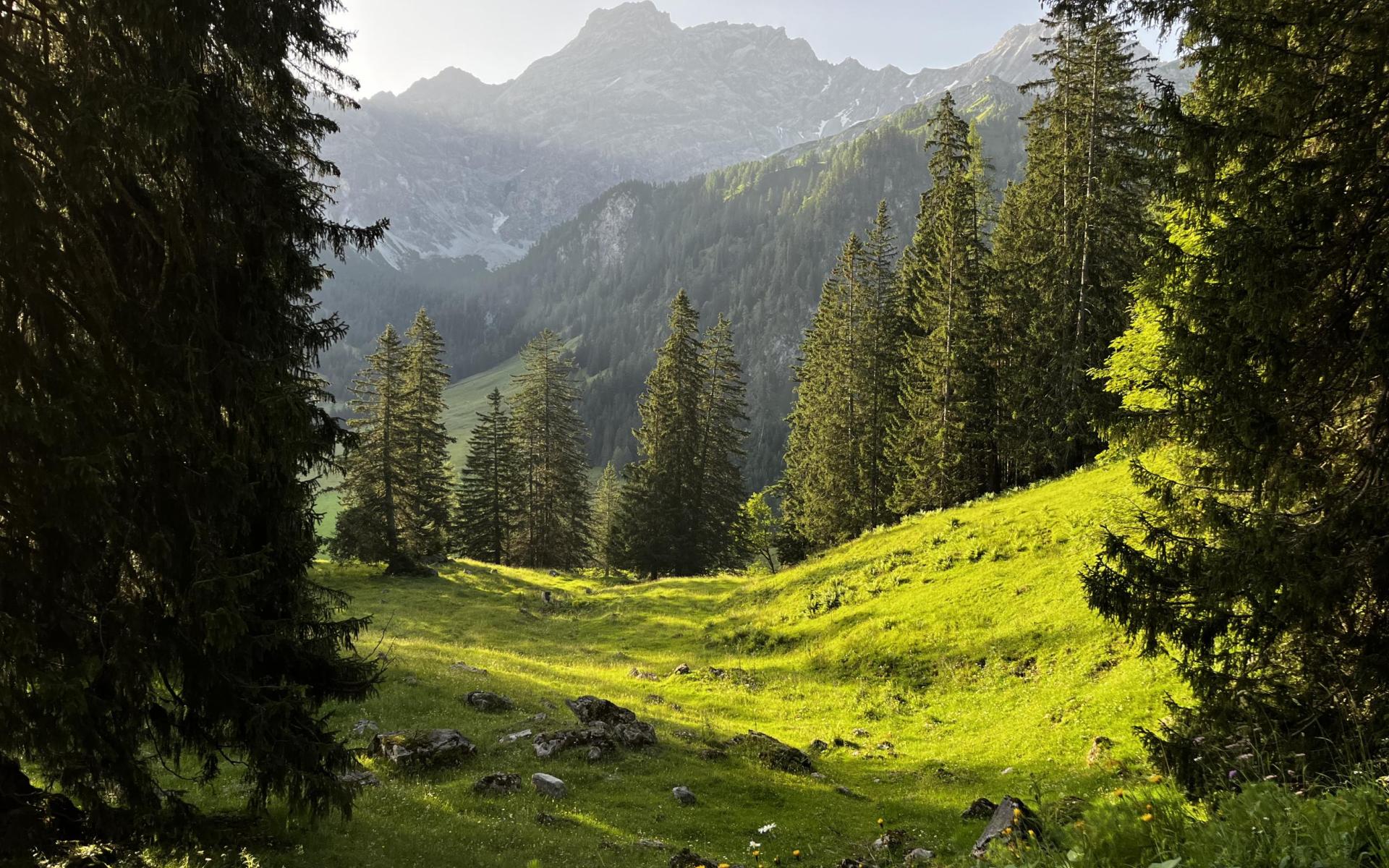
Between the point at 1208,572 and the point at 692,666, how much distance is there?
21730 millimetres

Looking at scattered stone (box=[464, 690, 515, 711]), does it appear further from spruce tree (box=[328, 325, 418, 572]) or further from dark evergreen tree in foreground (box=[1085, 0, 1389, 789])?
spruce tree (box=[328, 325, 418, 572])

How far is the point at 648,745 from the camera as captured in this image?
15.1 m

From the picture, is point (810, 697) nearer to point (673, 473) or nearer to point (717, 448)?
point (673, 473)

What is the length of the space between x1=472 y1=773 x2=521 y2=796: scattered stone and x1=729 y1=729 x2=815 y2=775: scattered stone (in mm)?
5662

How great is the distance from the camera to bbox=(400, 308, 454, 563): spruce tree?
4762cm

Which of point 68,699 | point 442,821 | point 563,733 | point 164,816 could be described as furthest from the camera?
point 563,733

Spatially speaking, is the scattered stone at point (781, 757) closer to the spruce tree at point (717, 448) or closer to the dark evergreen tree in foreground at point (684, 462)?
the dark evergreen tree in foreground at point (684, 462)

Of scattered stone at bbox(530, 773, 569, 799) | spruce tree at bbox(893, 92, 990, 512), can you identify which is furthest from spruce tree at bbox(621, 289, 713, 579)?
scattered stone at bbox(530, 773, 569, 799)

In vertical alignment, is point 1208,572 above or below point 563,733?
above

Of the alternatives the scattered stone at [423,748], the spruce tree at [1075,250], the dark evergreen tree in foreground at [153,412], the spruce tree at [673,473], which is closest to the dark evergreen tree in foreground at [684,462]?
the spruce tree at [673,473]

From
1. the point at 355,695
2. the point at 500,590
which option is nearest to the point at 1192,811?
the point at 355,695

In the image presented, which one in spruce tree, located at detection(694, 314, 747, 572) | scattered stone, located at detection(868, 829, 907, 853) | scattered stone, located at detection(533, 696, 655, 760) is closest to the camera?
scattered stone, located at detection(868, 829, 907, 853)

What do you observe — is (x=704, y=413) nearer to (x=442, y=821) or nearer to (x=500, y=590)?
(x=500, y=590)

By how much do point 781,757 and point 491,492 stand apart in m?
48.9
